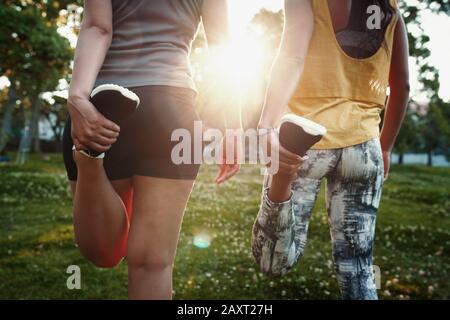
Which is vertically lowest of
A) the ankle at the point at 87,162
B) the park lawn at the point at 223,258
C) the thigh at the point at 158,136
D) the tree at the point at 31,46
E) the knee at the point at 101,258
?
the park lawn at the point at 223,258

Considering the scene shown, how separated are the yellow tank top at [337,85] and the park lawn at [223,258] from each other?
11.1 feet

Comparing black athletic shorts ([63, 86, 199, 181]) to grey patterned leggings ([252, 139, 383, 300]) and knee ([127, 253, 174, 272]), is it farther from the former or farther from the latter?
grey patterned leggings ([252, 139, 383, 300])

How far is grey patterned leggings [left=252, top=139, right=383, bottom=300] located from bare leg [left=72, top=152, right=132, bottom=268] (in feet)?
2.38

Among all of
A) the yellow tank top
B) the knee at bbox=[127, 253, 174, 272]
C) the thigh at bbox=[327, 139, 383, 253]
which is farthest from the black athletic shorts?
the thigh at bbox=[327, 139, 383, 253]

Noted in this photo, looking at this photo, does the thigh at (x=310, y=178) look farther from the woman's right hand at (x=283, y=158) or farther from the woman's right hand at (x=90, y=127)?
the woman's right hand at (x=90, y=127)

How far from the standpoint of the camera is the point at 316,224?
9078 mm

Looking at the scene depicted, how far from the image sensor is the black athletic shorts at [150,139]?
79.0 inches

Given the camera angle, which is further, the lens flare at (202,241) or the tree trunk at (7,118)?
the tree trunk at (7,118)

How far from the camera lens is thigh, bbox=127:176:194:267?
6.61 ft

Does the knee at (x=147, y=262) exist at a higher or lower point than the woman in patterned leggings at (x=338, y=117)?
lower

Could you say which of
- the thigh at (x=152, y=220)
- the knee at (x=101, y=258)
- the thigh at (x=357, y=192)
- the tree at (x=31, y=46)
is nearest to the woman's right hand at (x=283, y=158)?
the thigh at (x=357, y=192)

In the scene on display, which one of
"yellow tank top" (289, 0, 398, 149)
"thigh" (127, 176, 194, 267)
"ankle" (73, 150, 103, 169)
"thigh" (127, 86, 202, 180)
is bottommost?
"thigh" (127, 176, 194, 267)

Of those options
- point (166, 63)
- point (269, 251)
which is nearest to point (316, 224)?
point (269, 251)

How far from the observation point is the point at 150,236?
202 cm
